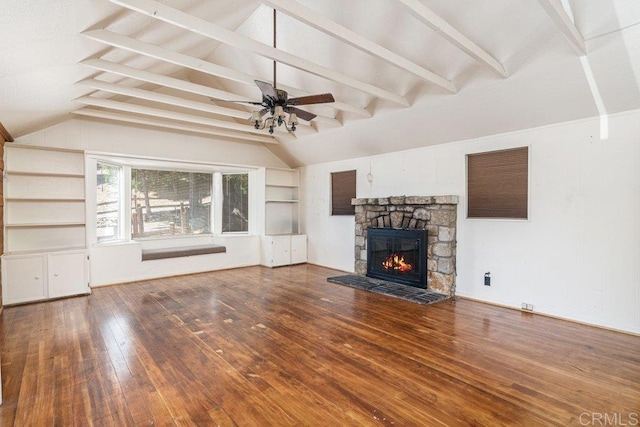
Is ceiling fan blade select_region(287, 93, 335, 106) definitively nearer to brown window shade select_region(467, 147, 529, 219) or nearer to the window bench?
brown window shade select_region(467, 147, 529, 219)

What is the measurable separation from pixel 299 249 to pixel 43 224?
4.59 meters

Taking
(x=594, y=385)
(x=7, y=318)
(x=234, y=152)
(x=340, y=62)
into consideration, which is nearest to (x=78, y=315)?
(x=7, y=318)

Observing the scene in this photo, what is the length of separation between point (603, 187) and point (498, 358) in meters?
2.31

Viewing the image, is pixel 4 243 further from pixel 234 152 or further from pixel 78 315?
pixel 234 152

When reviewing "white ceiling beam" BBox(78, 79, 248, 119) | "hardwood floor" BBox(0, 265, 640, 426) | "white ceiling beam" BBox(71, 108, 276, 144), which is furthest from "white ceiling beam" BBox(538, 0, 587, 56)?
"white ceiling beam" BBox(71, 108, 276, 144)

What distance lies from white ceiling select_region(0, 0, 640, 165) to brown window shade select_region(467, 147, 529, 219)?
38cm

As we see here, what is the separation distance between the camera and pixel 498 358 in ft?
8.93

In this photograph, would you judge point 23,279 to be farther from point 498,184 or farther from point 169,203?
point 498,184

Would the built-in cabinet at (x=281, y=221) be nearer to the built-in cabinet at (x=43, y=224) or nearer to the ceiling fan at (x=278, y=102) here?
the built-in cabinet at (x=43, y=224)

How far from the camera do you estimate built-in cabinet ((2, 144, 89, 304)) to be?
4.36 meters

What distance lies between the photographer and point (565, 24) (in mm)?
2410

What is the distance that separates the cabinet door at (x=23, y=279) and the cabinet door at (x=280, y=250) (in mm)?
3830

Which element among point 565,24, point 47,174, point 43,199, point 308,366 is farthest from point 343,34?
point 43,199

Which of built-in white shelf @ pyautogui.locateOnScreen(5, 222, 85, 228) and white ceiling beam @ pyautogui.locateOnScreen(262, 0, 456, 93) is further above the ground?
white ceiling beam @ pyautogui.locateOnScreen(262, 0, 456, 93)
